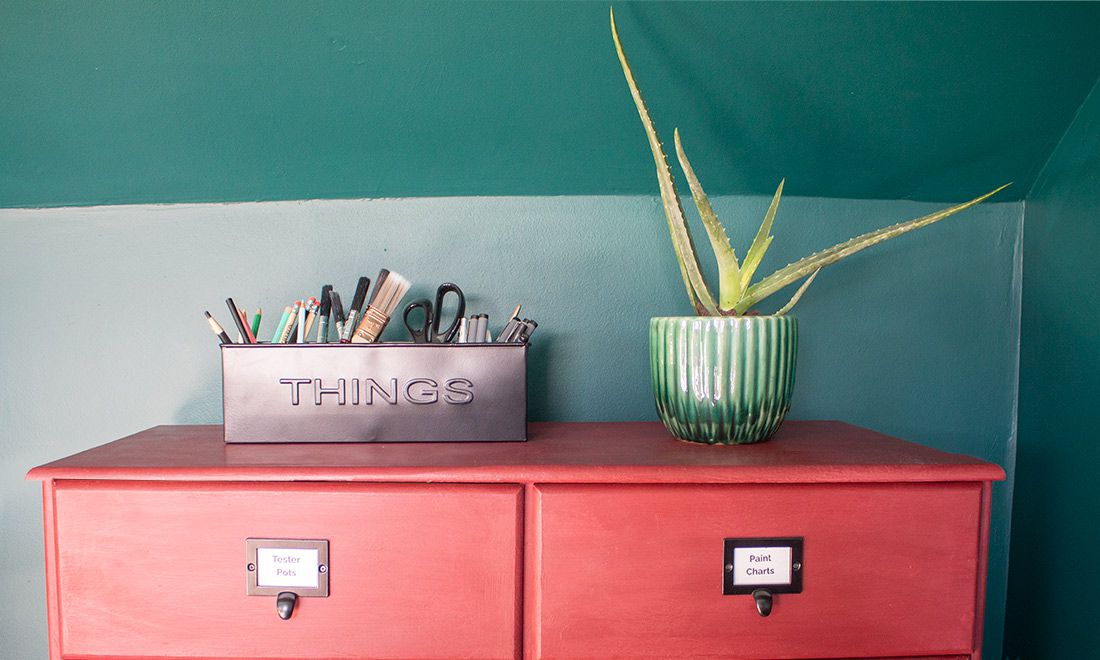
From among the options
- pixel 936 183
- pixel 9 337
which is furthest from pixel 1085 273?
pixel 9 337

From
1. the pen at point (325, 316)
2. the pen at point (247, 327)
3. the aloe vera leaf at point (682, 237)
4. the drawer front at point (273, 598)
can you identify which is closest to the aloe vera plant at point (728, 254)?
the aloe vera leaf at point (682, 237)

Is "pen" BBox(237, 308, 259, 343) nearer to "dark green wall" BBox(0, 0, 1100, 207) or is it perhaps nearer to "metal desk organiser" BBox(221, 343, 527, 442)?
"metal desk organiser" BBox(221, 343, 527, 442)

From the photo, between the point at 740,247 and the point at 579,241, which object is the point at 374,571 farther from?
the point at 740,247

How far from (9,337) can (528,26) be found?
1.06 meters

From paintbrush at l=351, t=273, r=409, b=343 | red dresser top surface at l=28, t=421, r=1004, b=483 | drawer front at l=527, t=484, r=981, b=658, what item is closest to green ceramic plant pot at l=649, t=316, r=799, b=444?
red dresser top surface at l=28, t=421, r=1004, b=483

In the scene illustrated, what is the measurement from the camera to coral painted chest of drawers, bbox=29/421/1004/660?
0.71 metres

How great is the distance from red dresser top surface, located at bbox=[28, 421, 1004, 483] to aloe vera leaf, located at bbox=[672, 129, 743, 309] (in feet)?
0.71

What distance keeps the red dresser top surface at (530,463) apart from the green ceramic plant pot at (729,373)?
3cm

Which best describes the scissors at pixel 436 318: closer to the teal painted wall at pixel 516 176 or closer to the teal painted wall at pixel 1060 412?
the teal painted wall at pixel 516 176

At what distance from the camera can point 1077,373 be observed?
993mm

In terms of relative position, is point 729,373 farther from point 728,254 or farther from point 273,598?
point 273,598

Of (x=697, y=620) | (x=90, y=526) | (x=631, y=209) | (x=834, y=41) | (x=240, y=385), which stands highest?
(x=834, y=41)

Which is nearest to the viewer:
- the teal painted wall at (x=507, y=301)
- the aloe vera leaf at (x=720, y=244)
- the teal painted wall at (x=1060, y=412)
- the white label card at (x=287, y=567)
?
the white label card at (x=287, y=567)

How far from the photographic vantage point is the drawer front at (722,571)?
0.72 meters
